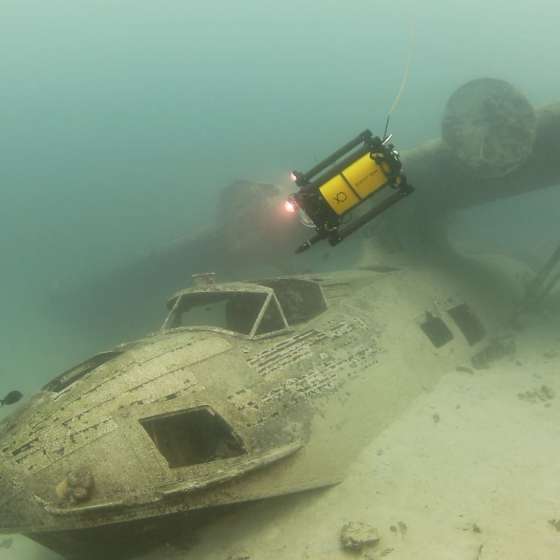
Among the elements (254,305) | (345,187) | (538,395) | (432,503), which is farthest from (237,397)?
(538,395)

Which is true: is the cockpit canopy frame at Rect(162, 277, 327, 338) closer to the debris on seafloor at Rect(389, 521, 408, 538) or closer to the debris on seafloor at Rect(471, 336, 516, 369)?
the debris on seafloor at Rect(389, 521, 408, 538)

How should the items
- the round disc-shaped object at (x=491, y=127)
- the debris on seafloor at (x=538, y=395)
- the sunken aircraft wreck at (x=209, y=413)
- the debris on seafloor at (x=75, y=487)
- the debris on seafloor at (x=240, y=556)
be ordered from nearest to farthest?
1. the debris on seafloor at (x=75, y=487)
2. the sunken aircraft wreck at (x=209, y=413)
3. the debris on seafloor at (x=240, y=556)
4. the debris on seafloor at (x=538, y=395)
5. the round disc-shaped object at (x=491, y=127)

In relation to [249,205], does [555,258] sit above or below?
below

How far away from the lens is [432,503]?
552cm

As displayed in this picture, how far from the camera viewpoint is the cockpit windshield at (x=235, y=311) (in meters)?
7.09

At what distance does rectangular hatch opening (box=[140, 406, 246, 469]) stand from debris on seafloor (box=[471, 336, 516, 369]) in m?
6.09

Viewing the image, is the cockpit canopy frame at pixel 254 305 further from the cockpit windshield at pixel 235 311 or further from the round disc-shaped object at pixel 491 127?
the round disc-shaped object at pixel 491 127

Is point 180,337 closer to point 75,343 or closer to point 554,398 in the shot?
point 554,398

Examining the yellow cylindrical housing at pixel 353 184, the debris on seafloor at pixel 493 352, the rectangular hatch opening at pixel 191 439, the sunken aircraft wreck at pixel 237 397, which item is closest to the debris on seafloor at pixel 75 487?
the sunken aircraft wreck at pixel 237 397

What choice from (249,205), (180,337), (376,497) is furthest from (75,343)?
(376,497)

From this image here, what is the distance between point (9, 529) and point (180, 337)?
277cm

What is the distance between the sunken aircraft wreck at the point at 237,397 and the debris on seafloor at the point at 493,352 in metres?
0.05

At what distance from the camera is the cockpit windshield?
23.2 feet

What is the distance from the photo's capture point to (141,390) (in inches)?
206
